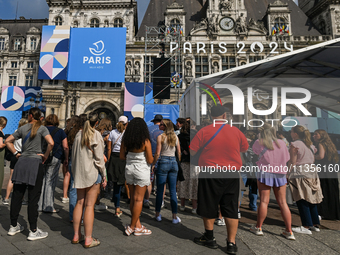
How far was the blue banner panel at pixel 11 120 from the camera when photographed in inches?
843

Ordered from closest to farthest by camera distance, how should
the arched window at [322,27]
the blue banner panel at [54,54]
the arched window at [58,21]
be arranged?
the blue banner panel at [54,54] < the arched window at [58,21] < the arched window at [322,27]

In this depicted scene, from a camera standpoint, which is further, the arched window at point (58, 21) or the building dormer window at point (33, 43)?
the building dormer window at point (33, 43)

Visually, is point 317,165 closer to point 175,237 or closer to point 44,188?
point 175,237

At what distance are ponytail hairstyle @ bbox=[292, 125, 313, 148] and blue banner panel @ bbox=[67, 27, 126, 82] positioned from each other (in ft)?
58.6

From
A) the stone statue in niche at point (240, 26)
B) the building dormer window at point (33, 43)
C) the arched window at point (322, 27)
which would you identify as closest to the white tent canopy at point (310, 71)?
the stone statue in niche at point (240, 26)

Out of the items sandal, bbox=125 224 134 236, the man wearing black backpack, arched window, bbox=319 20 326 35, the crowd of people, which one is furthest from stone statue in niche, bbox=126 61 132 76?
arched window, bbox=319 20 326 35

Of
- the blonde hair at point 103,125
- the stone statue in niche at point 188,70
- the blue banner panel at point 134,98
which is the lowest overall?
the blonde hair at point 103,125

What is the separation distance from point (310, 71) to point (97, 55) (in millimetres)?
19031

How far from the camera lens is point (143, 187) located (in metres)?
3.39

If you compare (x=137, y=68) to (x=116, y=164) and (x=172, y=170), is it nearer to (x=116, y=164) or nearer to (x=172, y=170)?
(x=116, y=164)

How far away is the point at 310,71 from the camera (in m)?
4.23

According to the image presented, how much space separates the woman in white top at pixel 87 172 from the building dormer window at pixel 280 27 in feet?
80.5

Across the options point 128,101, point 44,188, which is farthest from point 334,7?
point 44,188

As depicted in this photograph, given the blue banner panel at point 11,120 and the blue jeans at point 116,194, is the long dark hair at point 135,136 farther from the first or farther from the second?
the blue banner panel at point 11,120
